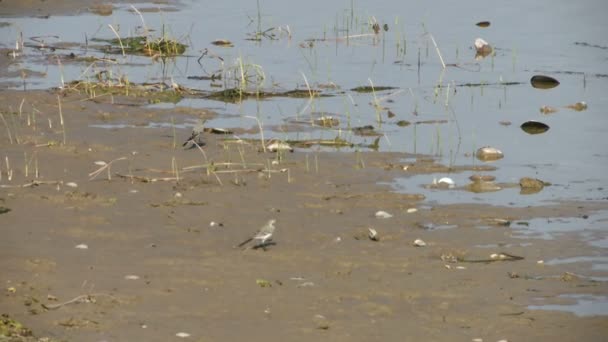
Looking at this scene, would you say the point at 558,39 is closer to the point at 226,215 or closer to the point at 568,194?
the point at 568,194

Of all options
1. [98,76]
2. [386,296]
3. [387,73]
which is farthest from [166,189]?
[387,73]

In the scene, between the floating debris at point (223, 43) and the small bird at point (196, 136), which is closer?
the small bird at point (196, 136)

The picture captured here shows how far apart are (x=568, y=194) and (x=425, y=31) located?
702 centimetres

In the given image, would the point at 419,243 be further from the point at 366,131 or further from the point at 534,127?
the point at 534,127

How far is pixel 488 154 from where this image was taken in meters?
9.09

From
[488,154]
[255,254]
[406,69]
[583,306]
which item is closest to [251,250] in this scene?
[255,254]

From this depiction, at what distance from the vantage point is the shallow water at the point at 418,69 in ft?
30.6

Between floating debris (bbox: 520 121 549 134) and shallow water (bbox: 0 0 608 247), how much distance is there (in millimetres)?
79

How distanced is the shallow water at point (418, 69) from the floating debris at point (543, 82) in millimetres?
141

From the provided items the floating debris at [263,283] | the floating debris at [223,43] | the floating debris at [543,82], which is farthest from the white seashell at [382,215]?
the floating debris at [223,43]

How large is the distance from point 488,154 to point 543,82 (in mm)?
3110

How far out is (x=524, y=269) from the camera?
6.44 meters

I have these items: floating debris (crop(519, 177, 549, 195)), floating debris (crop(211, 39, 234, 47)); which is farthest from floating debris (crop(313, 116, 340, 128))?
floating debris (crop(211, 39, 234, 47))

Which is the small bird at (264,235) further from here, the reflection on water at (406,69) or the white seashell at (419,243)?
the reflection on water at (406,69)
